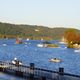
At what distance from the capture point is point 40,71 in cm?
3666

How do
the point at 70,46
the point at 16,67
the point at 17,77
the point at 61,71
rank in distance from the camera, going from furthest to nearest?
the point at 70,46 < the point at 16,67 < the point at 17,77 < the point at 61,71

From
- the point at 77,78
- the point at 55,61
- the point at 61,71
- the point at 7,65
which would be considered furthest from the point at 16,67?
the point at 55,61

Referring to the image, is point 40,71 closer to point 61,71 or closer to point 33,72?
point 33,72

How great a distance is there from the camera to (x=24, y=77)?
3622cm

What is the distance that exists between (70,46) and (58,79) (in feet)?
542

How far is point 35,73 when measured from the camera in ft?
120

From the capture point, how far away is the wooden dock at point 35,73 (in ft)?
108

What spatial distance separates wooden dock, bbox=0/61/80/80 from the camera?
108ft

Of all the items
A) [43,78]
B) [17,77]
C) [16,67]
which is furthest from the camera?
[16,67]

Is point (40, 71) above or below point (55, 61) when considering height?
above

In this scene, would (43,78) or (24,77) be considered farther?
(24,77)

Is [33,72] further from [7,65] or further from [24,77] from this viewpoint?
[7,65]

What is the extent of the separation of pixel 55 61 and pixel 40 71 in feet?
200

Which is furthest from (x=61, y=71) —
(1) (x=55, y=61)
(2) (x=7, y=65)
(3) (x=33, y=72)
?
(1) (x=55, y=61)
